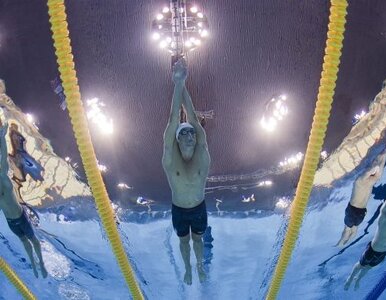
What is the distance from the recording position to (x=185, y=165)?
11.8 ft

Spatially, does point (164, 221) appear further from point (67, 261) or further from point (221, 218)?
point (67, 261)

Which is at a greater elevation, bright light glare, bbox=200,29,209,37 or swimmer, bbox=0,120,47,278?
swimmer, bbox=0,120,47,278

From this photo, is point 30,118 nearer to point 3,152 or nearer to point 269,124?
point 3,152

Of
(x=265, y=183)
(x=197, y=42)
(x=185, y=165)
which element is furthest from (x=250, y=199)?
(x=197, y=42)

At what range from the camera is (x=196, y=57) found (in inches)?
126

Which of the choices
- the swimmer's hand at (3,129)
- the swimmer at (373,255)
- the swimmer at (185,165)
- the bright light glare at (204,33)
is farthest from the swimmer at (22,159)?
the swimmer at (373,255)

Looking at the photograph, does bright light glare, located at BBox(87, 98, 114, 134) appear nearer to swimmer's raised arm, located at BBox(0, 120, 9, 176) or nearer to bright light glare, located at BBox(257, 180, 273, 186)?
swimmer's raised arm, located at BBox(0, 120, 9, 176)

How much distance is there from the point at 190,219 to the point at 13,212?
154cm

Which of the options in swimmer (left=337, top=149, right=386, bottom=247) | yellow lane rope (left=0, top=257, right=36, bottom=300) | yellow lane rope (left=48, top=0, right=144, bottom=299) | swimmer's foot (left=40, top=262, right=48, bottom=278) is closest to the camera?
yellow lane rope (left=48, top=0, right=144, bottom=299)

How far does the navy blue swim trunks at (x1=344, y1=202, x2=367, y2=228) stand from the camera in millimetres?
4477

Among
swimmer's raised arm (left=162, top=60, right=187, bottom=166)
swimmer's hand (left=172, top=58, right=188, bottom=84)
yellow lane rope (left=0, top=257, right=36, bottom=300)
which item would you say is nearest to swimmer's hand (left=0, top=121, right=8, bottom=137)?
swimmer's raised arm (left=162, top=60, right=187, bottom=166)

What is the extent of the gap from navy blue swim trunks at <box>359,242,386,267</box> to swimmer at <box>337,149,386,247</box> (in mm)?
361

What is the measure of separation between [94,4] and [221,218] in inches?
79.3

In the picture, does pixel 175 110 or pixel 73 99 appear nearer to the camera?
pixel 73 99
